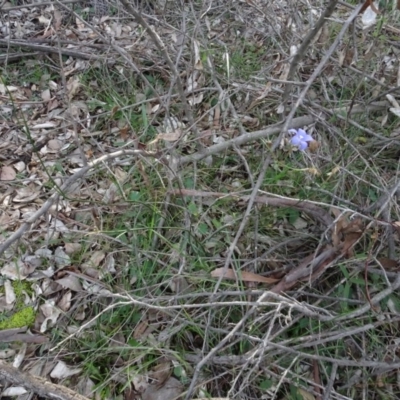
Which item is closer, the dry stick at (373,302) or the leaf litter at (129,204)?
the dry stick at (373,302)

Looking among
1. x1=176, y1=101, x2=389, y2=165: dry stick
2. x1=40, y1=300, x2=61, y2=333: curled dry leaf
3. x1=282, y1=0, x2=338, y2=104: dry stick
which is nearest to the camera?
x1=282, y1=0, x2=338, y2=104: dry stick

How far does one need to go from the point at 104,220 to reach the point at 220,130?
25.7 inches

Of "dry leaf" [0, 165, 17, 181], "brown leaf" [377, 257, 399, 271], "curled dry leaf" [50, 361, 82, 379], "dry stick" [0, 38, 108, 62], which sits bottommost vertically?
"dry leaf" [0, 165, 17, 181]

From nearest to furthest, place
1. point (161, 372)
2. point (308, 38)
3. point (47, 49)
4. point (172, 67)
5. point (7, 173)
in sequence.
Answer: point (308, 38), point (161, 372), point (172, 67), point (7, 173), point (47, 49)

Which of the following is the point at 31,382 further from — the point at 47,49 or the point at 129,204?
the point at 47,49

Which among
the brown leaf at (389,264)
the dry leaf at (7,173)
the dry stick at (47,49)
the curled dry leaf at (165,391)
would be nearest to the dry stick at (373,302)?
the brown leaf at (389,264)

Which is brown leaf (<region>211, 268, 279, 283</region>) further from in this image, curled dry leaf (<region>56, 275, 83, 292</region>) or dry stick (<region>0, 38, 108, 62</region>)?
dry stick (<region>0, 38, 108, 62</region>)

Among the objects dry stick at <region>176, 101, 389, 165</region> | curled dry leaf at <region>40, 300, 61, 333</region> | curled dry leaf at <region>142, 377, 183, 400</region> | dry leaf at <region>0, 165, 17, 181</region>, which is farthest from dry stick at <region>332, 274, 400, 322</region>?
dry leaf at <region>0, 165, 17, 181</region>

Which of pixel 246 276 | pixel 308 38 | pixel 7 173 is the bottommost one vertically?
pixel 7 173

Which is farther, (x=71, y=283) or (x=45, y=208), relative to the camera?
(x=71, y=283)

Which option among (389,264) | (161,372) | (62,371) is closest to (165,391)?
(161,372)

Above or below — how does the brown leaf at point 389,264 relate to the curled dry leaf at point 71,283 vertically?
above

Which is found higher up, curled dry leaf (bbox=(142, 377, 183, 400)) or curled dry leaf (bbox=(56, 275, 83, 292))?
curled dry leaf (bbox=(142, 377, 183, 400))

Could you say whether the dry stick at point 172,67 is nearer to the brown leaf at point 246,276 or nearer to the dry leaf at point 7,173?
the brown leaf at point 246,276
